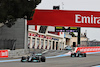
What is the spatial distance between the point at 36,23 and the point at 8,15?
5476mm

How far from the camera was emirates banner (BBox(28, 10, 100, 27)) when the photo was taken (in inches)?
1100

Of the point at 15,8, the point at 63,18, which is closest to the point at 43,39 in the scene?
the point at 63,18

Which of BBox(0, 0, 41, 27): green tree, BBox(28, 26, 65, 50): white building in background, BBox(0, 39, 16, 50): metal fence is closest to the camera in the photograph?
BBox(0, 0, 41, 27): green tree

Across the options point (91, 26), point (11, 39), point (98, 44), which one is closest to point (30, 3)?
point (11, 39)

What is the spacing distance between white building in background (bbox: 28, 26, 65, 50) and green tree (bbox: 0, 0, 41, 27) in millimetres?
23823

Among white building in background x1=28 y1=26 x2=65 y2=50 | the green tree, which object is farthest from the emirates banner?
white building in background x1=28 y1=26 x2=65 y2=50

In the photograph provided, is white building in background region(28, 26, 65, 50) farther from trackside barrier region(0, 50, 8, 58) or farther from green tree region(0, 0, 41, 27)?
trackside barrier region(0, 50, 8, 58)

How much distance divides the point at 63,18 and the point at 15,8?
22.6ft

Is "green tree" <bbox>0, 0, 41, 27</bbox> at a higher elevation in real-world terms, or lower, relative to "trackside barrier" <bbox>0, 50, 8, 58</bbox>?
higher

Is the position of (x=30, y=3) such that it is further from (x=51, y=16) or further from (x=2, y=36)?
(x=2, y=36)

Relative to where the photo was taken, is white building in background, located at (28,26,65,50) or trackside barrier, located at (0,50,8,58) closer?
trackside barrier, located at (0,50,8,58)

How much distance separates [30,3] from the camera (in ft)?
78.7

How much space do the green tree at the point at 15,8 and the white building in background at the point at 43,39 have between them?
2382 cm

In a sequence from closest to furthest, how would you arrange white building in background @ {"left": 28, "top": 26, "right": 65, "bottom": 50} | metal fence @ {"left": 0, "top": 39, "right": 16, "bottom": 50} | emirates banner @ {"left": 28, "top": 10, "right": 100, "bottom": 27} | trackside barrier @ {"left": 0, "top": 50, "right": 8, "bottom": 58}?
trackside barrier @ {"left": 0, "top": 50, "right": 8, "bottom": 58} → metal fence @ {"left": 0, "top": 39, "right": 16, "bottom": 50} → emirates banner @ {"left": 28, "top": 10, "right": 100, "bottom": 27} → white building in background @ {"left": 28, "top": 26, "right": 65, "bottom": 50}
